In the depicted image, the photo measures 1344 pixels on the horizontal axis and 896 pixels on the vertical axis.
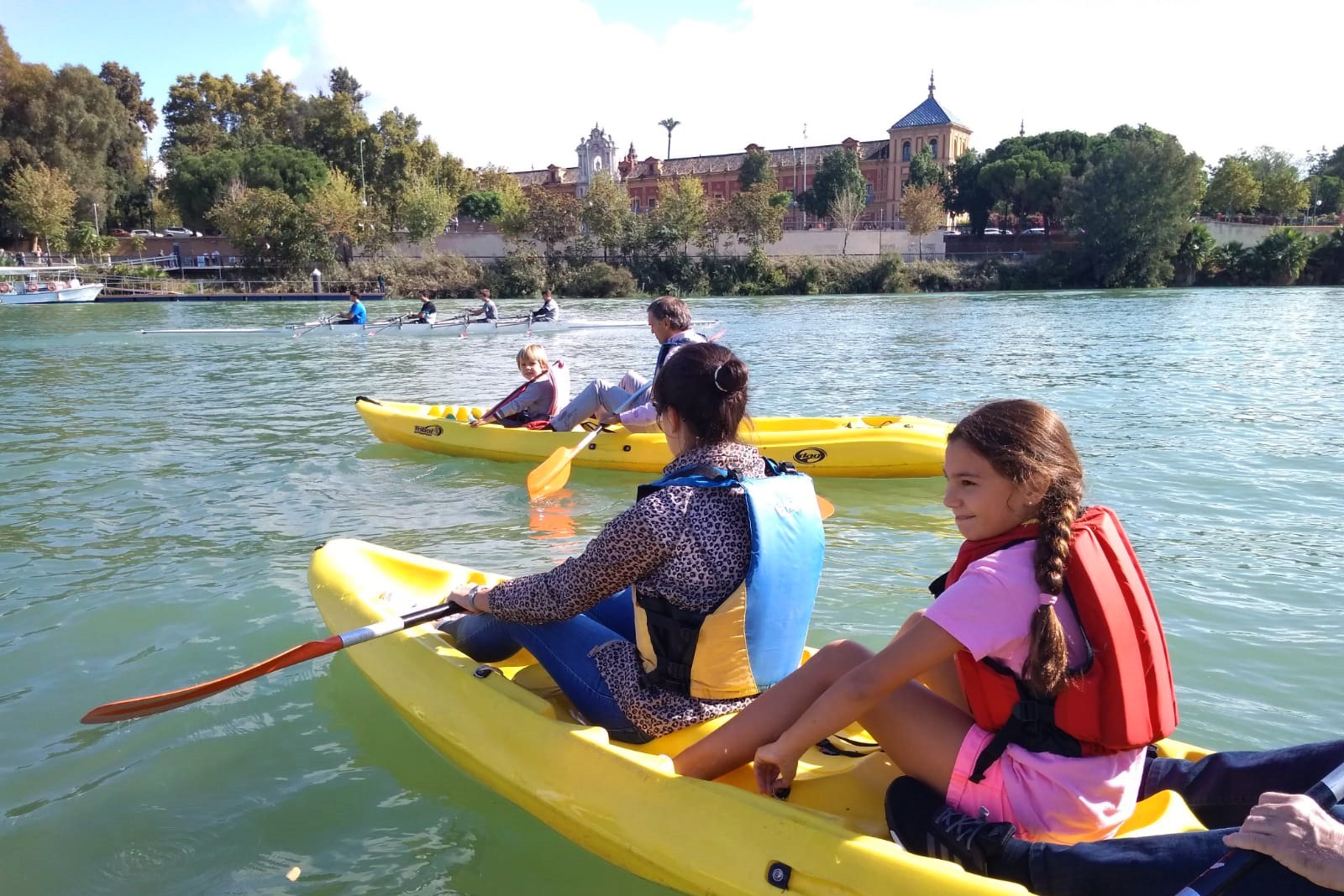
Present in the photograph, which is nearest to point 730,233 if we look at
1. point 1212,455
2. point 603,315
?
point 603,315

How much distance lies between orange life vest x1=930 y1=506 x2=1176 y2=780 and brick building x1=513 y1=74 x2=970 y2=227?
7030 cm

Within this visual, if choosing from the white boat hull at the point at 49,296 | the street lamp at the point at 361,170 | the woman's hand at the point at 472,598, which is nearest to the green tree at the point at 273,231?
the street lamp at the point at 361,170

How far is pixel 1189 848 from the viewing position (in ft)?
6.87

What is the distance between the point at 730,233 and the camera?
188ft

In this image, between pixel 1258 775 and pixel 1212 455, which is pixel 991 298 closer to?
pixel 1212 455

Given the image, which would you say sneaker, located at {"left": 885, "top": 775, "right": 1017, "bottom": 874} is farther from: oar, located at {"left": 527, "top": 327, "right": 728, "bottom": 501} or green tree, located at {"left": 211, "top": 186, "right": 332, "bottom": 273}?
green tree, located at {"left": 211, "top": 186, "right": 332, "bottom": 273}

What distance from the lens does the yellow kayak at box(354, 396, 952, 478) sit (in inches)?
328

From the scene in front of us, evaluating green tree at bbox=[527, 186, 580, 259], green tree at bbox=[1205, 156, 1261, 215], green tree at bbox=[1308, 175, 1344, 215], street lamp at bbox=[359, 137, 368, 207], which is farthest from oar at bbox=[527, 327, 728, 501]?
green tree at bbox=[1308, 175, 1344, 215]

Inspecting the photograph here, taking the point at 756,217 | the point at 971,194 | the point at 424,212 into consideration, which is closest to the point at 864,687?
the point at 756,217

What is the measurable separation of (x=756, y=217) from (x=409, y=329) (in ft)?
119

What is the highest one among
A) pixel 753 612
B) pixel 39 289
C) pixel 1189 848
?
pixel 39 289

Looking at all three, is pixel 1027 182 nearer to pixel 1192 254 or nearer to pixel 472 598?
pixel 1192 254

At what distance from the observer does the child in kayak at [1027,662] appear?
215 cm

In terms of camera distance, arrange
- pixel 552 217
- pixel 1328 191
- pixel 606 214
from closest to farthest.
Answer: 1. pixel 606 214
2. pixel 552 217
3. pixel 1328 191
